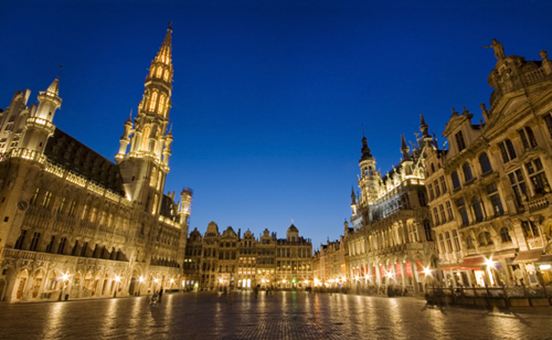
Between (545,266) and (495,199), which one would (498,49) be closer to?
(495,199)

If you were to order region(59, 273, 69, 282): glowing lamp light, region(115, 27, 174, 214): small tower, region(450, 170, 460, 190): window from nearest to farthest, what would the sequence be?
region(450, 170, 460, 190): window < region(59, 273, 69, 282): glowing lamp light < region(115, 27, 174, 214): small tower

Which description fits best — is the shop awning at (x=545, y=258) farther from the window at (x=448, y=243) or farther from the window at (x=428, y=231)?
the window at (x=428, y=231)

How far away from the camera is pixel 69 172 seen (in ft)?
127

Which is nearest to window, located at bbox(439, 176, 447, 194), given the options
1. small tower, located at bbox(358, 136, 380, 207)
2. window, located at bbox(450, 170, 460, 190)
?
window, located at bbox(450, 170, 460, 190)

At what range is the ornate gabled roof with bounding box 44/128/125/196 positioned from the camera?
41.7m

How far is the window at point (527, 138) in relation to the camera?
2323cm

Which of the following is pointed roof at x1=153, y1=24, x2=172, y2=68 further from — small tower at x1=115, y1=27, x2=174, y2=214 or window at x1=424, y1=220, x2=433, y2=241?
window at x1=424, y1=220, x2=433, y2=241

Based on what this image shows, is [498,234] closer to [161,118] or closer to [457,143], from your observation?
[457,143]

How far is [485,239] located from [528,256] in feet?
19.2

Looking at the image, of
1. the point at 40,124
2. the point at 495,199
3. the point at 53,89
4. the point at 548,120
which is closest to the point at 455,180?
the point at 495,199

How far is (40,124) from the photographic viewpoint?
1395 inches

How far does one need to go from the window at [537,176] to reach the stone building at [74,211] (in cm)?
5073

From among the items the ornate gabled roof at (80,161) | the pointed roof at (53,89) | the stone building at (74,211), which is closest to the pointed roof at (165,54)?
the stone building at (74,211)

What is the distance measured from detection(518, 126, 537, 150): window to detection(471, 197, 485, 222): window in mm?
7311
